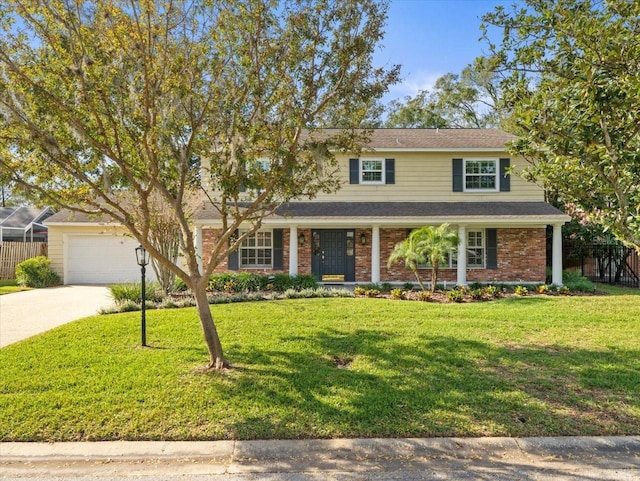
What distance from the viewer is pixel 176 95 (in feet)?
16.7

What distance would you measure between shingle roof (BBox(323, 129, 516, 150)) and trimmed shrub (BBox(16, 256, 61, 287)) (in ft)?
40.2

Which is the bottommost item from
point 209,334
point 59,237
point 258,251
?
point 209,334

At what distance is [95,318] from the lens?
8688 millimetres

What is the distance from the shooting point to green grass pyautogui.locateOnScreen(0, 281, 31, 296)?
46.1ft

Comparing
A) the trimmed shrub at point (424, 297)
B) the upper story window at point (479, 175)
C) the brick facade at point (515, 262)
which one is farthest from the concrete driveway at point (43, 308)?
the upper story window at point (479, 175)

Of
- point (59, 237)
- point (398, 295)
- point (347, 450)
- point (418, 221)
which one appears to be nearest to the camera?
point (347, 450)

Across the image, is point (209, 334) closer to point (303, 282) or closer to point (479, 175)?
point (303, 282)

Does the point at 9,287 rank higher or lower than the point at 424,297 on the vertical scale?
lower

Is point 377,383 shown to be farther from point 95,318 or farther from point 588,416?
point 95,318

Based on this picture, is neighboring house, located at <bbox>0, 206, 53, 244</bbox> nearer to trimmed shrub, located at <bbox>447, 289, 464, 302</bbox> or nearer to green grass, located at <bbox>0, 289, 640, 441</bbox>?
green grass, located at <bbox>0, 289, 640, 441</bbox>

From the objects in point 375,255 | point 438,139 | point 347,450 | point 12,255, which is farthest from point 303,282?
point 12,255

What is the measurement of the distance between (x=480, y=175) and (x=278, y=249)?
7.92 m

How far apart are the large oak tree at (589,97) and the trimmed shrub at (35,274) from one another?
1713cm

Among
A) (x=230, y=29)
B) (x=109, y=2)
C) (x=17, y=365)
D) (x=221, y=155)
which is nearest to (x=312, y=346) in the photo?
(x=221, y=155)
